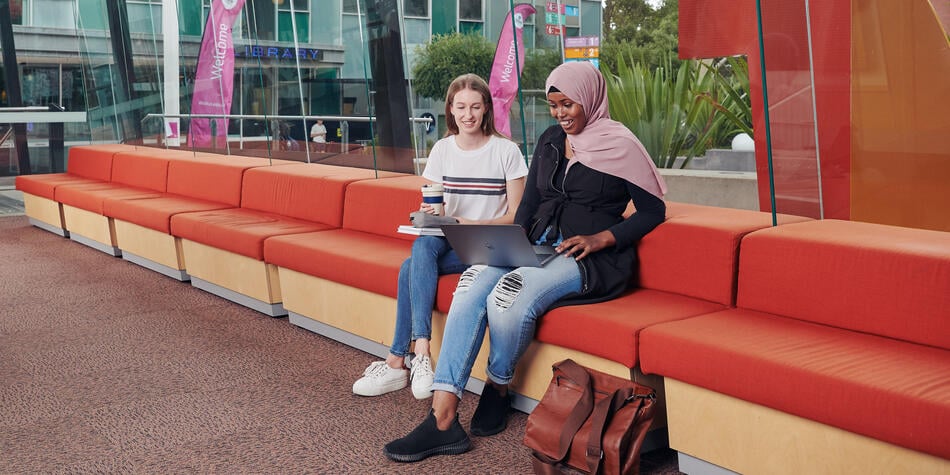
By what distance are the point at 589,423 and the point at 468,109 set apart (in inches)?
51.1

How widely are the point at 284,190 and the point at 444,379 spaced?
255cm

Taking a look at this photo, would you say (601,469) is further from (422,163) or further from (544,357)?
(422,163)

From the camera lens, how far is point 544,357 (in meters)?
2.71

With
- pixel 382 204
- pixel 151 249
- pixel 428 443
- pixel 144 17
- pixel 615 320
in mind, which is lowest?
pixel 428 443

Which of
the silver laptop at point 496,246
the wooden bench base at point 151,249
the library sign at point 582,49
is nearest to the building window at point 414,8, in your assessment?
the library sign at point 582,49

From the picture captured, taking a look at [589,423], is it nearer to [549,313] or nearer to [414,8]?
[549,313]

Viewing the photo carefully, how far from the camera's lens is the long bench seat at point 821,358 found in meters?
1.86

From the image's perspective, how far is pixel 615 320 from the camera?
2414 millimetres

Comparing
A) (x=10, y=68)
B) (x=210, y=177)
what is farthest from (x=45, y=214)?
(x=210, y=177)

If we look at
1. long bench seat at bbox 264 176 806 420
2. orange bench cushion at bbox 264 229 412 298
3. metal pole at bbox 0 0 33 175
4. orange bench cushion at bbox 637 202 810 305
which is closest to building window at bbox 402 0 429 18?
long bench seat at bbox 264 176 806 420

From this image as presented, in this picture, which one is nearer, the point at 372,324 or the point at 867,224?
the point at 867,224

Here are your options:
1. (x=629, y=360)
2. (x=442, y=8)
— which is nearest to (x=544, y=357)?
(x=629, y=360)

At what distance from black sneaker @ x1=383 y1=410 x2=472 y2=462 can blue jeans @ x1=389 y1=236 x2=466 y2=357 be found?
0.46m

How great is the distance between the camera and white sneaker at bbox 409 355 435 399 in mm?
2852
